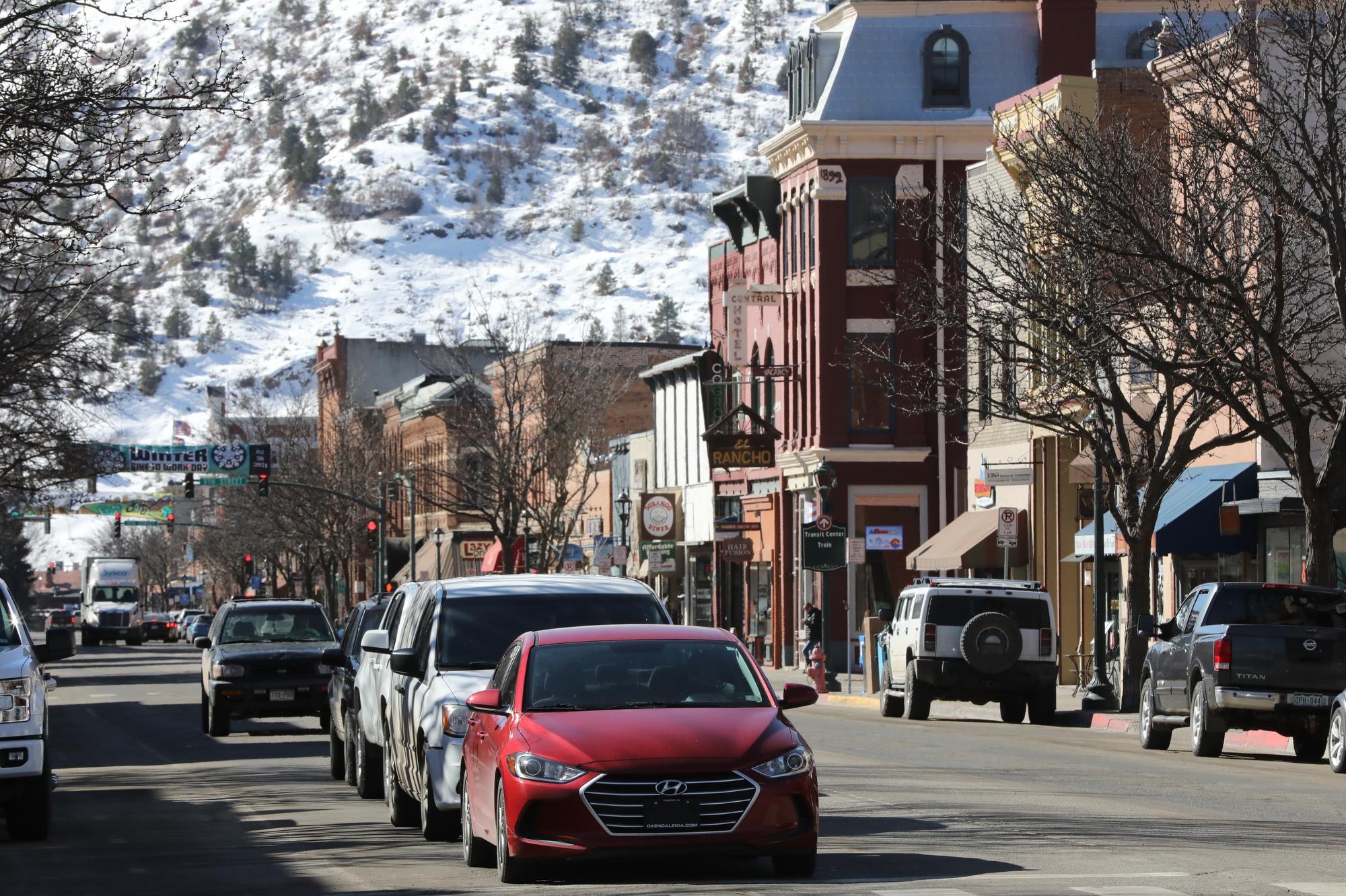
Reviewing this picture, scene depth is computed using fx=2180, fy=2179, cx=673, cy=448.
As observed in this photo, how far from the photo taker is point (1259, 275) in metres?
29.5

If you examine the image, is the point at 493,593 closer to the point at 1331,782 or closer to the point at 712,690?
the point at 712,690

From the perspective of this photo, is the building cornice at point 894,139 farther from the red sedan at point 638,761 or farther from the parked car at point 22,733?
the red sedan at point 638,761

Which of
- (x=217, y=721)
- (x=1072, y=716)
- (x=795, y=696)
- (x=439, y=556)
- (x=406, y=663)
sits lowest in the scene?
(x=1072, y=716)

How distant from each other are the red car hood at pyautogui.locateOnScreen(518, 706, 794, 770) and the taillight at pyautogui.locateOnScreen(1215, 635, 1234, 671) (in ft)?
39.8

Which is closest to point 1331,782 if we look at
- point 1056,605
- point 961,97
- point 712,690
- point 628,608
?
point 628,608

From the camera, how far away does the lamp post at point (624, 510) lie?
2741 inches

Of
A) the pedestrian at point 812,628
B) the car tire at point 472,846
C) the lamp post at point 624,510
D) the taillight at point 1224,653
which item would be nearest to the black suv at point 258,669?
the taillight at point 1224,653

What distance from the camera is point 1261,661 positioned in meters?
23.8

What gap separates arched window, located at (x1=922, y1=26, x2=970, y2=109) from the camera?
56219 mm

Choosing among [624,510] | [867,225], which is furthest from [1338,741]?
[624,510]

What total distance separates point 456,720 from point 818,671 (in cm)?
3116

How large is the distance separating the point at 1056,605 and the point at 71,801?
28177 mm

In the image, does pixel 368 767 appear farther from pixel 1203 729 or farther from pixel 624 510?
pixel 624 510

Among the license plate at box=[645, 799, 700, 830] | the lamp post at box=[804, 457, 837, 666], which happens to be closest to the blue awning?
the lamp post at box=[804, 457, 837, 666]
